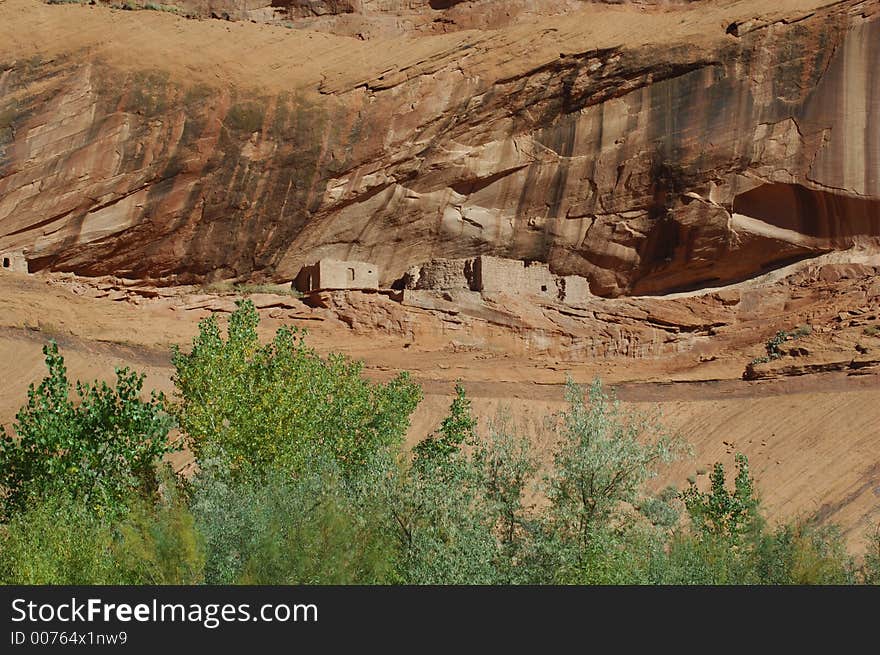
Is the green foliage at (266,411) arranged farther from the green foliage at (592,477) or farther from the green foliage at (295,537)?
the green foliage at (592,477)

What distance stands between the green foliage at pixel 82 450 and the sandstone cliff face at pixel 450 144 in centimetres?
2159

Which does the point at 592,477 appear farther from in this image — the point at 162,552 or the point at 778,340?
the point at 778,340

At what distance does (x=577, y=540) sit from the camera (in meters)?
16.9

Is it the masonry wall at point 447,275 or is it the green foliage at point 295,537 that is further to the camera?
the masonry wall at point 447,275

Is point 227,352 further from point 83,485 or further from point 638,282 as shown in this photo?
point 638,282

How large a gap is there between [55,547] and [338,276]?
26212 millimetres

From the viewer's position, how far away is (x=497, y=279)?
4209 cm

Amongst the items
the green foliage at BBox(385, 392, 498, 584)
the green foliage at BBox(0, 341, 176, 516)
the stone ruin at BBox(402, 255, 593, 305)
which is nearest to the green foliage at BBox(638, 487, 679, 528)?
the green foliage at BBox(385, 392, 498, 584)

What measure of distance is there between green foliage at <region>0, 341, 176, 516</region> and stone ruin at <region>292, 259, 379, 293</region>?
22342 mm

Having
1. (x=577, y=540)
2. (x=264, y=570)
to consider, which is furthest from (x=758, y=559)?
(x=264, y=570)

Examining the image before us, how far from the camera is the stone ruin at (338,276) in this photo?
42.1 metres

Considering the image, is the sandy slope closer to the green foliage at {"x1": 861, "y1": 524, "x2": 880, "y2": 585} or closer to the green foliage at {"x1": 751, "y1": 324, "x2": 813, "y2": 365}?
the green foliage at {"x1": 751, "y1": 324, "x2": 813, "y2": 365}

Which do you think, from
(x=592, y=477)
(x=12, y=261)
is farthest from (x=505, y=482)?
(x=12, y=261)

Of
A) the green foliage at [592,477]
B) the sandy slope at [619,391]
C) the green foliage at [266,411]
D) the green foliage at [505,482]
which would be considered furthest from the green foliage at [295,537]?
the sandy slope at [619,391]
